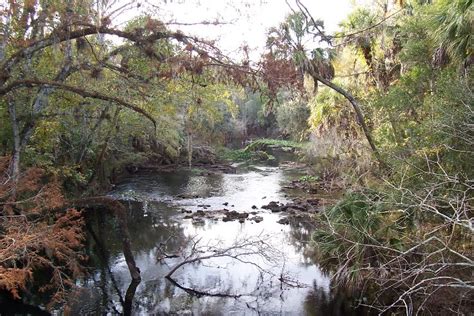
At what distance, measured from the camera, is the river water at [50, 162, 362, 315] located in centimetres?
988

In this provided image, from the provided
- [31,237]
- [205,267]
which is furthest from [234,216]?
[31,237]

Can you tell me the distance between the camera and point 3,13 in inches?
359

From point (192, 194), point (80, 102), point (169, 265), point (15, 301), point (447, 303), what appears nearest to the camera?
point (447, 303)

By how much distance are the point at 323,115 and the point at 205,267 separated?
407 inches

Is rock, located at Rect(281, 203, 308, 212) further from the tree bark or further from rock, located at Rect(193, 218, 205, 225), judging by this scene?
the tree bark

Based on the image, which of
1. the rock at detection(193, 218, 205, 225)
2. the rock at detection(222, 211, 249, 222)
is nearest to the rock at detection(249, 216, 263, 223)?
the rock at detection(222, 211, 249, 222)

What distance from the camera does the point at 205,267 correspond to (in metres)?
12.2

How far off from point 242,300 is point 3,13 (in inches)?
327

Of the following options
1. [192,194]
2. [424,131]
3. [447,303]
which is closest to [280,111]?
[192,194]

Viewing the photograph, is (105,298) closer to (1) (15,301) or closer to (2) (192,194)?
(1) (15,301)

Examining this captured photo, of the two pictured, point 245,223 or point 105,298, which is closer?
point 105,298

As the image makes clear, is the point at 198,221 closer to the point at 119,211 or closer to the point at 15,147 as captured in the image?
the point at 119,211

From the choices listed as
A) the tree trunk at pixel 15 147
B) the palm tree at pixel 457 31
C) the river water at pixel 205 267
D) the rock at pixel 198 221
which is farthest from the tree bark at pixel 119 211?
the palm tree at pixel 457 31

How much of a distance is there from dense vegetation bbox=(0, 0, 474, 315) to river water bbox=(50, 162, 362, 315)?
2.81ft
